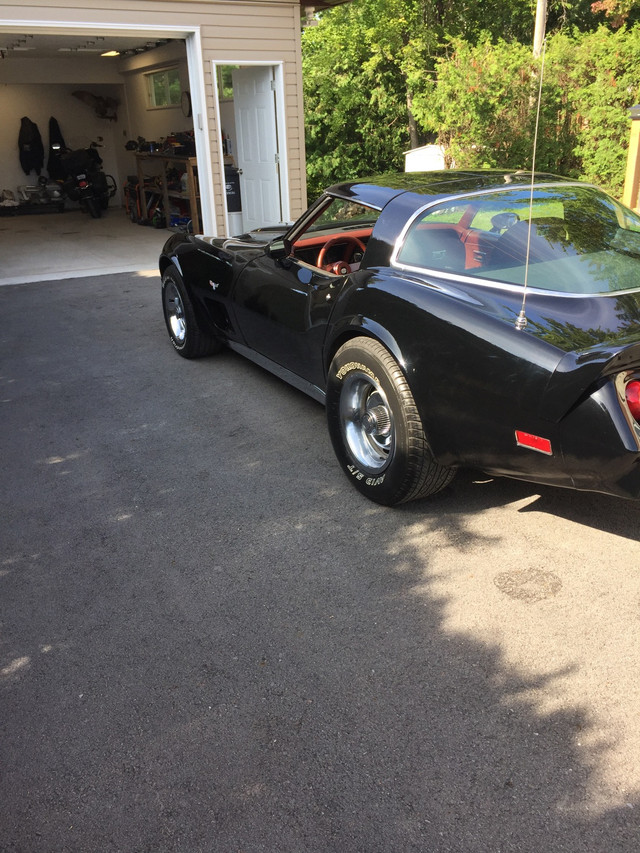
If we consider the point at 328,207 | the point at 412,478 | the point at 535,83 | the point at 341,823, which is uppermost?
the point at 535,83

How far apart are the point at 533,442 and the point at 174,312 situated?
14.4 ft

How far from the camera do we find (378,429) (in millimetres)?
3891

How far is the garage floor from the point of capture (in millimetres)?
10828

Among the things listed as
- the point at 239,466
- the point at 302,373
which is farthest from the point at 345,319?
the point at 239,466

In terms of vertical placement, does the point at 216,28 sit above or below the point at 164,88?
above

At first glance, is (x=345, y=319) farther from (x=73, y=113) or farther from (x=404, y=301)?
(x=73, y=113)

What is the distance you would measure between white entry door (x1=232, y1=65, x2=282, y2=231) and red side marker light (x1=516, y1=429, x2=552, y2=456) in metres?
9.43

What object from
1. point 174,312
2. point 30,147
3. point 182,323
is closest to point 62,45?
point 30,147

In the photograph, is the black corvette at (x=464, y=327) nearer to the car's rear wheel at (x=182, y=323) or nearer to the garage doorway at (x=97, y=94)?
the car's rear wheel at (x=182, y=323)

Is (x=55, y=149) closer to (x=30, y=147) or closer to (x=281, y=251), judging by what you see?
(x=30, y=147)

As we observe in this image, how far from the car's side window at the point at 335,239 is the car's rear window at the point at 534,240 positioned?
2.38 feet

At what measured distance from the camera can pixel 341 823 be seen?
2160 mm

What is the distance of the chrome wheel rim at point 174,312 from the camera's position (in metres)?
6.43

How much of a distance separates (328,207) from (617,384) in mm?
2418
